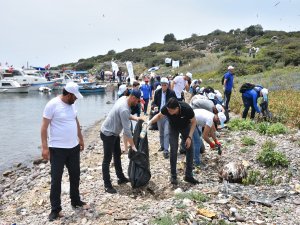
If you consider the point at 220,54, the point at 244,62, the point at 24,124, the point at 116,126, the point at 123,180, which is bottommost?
the point at 24,124

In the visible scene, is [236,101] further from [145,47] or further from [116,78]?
[145,47]

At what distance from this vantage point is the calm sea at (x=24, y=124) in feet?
47.9

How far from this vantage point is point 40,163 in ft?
41.1

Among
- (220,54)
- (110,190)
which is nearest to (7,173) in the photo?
(110,190)

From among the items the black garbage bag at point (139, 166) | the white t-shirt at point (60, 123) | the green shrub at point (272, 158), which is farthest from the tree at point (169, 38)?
the white t-shirt at point (60, 123)

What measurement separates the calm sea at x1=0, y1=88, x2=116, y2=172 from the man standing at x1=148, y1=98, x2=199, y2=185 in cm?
746

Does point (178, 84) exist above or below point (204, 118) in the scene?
above

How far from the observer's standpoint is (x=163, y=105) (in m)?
9.26

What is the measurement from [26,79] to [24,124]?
26.0 metres

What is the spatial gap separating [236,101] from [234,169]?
9.50 m

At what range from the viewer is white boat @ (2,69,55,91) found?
4531cm

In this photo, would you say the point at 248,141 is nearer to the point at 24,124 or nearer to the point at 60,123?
the point at 60,123

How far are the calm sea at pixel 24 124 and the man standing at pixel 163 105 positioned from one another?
236 inches

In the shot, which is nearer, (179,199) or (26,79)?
(179,199)
